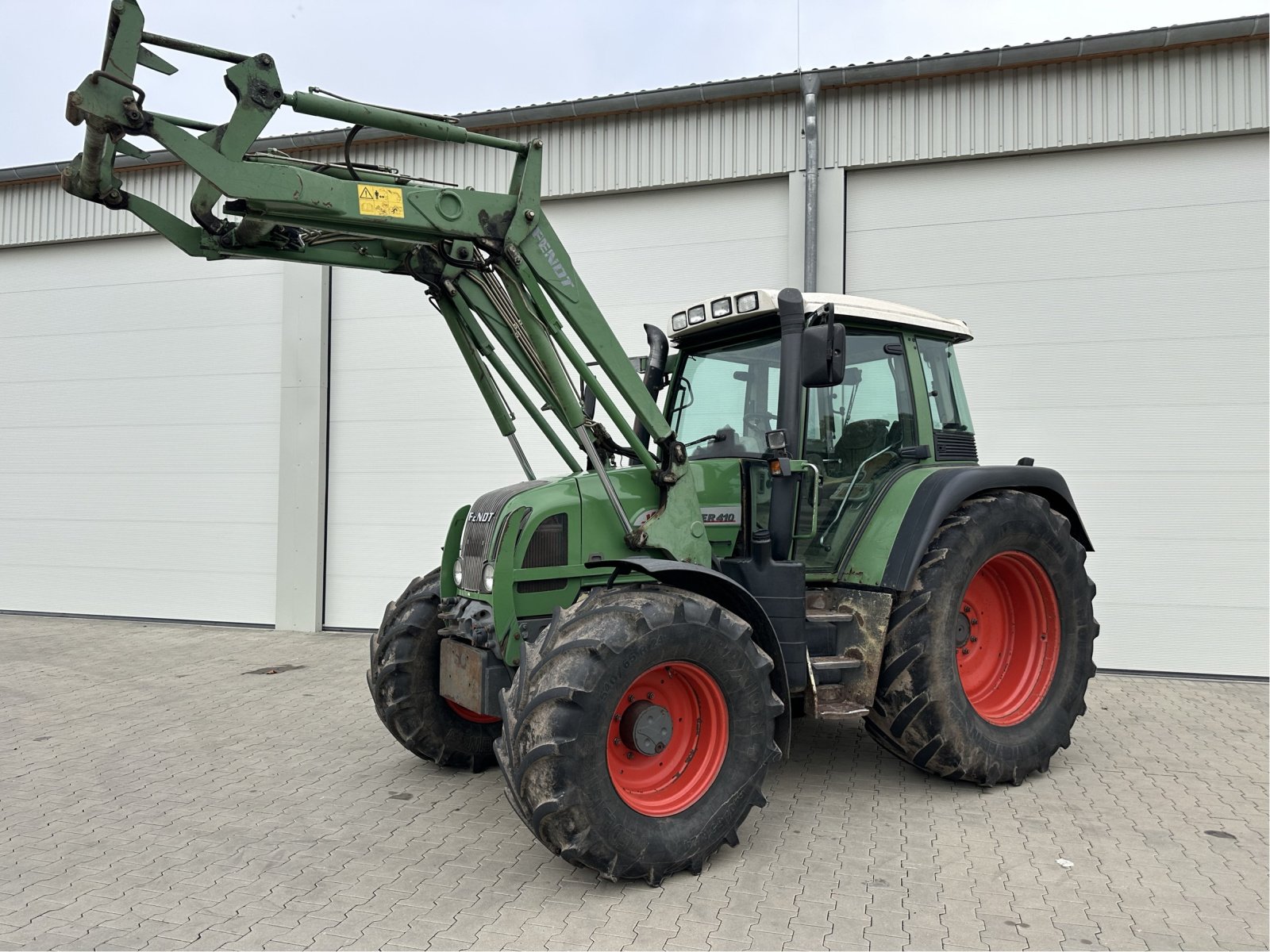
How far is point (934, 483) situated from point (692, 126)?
5.54 m

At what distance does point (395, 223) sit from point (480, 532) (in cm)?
144

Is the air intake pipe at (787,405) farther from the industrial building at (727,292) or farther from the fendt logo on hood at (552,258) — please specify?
the industrial building at (727,292)

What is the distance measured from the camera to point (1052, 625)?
527cm

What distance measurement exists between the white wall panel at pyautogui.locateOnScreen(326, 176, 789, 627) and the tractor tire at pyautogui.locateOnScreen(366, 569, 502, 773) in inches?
180

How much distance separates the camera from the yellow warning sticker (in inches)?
145

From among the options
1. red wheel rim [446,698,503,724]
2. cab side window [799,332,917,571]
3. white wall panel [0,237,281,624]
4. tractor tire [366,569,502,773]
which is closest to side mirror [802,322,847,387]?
cab side window [799,332,917,571]

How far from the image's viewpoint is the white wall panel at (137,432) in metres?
10.6

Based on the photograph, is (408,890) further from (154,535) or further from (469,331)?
(154,535)

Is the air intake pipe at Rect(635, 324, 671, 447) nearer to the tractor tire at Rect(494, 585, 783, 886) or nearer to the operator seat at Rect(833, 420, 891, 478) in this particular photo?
the operator seat at Rect(833, 420, 891, 478)

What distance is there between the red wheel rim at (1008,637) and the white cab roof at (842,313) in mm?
1337

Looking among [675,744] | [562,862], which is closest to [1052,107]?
[675,744]

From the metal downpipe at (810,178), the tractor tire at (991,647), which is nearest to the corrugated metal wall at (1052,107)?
the metal downpipe at (810,178)

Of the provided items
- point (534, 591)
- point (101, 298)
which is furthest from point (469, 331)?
point (101, 298)

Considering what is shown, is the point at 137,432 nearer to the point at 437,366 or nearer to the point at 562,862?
the point at 437,366
